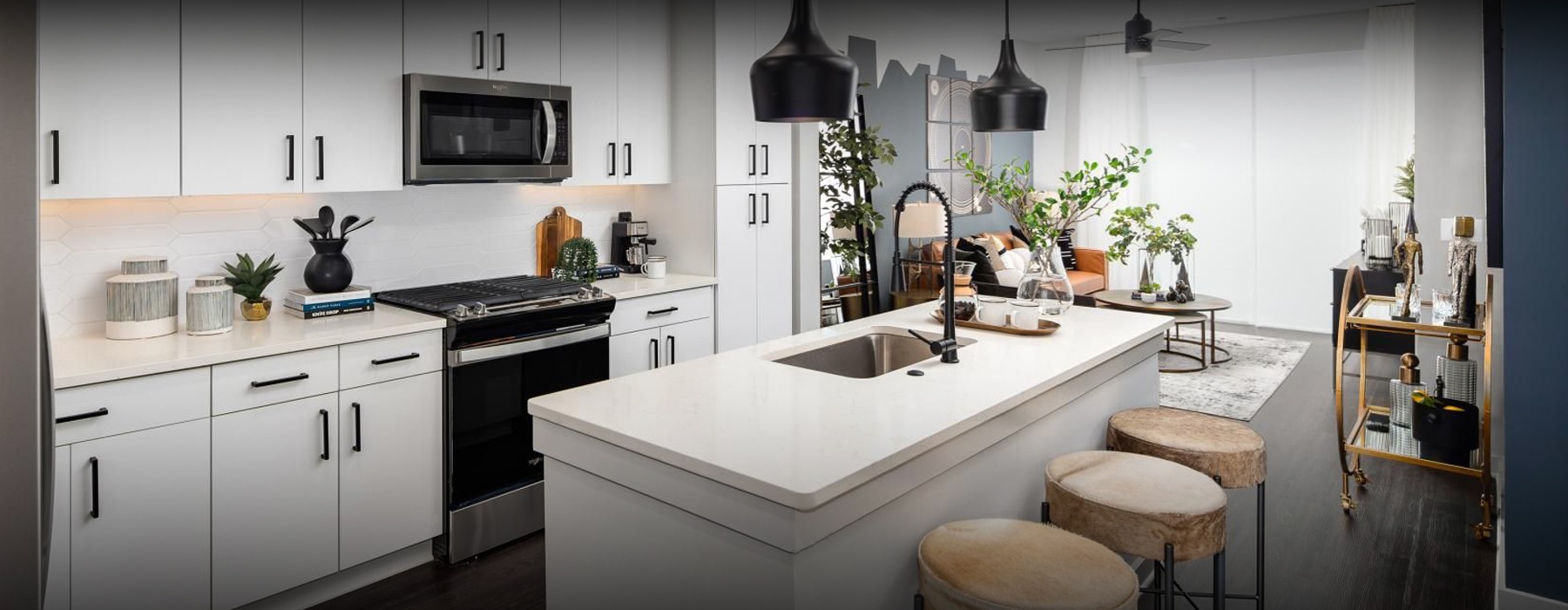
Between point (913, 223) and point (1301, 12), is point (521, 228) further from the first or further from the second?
point (1301, 12)

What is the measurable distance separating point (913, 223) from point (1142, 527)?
165 inches

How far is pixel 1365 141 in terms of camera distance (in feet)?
25.2

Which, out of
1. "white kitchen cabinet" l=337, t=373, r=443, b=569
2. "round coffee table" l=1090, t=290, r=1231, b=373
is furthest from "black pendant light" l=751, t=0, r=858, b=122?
"round coffee table" l=1090, t=290, r=1231, b=373

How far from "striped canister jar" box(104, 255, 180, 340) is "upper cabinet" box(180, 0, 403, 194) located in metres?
0.29

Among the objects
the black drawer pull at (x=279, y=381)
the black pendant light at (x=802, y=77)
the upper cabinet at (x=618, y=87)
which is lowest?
the black drawer pull at (x=279, y=381)

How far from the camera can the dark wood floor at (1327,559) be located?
301 centimetres

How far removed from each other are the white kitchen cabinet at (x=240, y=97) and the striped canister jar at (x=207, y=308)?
322 mm

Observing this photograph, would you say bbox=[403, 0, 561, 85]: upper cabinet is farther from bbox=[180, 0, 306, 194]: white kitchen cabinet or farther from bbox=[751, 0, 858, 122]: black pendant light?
bbox=[751, 0, 858, 122]: black pendant light

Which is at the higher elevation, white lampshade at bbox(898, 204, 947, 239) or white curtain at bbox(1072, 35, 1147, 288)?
white curtain at bbox(1072, 35, 1147, 288)

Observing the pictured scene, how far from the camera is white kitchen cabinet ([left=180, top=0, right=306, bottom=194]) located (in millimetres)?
2893

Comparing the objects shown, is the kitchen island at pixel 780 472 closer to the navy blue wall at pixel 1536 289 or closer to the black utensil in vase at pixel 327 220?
the navy blue wall at pixel 1536 289

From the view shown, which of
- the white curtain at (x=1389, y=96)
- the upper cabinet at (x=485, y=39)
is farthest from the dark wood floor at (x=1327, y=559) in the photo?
the white curtain at (x=1389, y=96)

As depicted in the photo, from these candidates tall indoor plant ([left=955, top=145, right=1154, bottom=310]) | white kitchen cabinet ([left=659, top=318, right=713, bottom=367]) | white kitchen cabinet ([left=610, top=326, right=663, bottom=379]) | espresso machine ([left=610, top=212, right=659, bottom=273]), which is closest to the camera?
white kitchen cabinet ([left=610, top=326, right=663, bottom=379])

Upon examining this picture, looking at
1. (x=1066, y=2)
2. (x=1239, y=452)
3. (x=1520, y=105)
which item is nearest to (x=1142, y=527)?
(x=1239, y=452)
